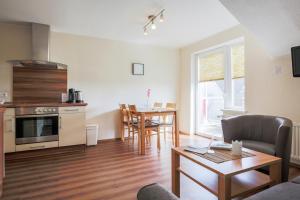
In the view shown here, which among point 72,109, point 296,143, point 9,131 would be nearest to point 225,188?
point 296,143

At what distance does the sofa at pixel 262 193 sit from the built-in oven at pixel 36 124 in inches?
117

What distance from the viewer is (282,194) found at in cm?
120

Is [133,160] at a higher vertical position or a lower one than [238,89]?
lower

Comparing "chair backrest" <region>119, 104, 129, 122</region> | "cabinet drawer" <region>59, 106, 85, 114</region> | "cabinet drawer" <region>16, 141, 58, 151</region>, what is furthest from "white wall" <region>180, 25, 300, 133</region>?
"cabinet drawer" <region>16, 141, 58, 151</region>

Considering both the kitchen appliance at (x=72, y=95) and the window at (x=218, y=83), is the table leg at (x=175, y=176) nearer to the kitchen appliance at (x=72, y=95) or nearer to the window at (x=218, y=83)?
the window at (x=218, y=83)

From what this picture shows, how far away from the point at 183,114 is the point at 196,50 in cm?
175

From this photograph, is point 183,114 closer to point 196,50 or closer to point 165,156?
point 196,50

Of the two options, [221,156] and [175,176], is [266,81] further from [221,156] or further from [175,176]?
[175,176]

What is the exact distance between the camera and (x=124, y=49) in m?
4.64

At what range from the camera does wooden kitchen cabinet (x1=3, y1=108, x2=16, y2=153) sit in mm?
3061

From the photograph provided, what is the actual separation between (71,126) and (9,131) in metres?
0.93

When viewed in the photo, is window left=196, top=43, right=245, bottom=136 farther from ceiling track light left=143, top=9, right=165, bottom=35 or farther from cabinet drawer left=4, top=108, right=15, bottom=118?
cabinet drawer left=4, top=108, right=15, bottom=118

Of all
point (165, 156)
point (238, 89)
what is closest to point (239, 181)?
point (165, 156)

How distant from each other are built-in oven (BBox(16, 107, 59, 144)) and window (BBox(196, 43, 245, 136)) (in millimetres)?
3282
